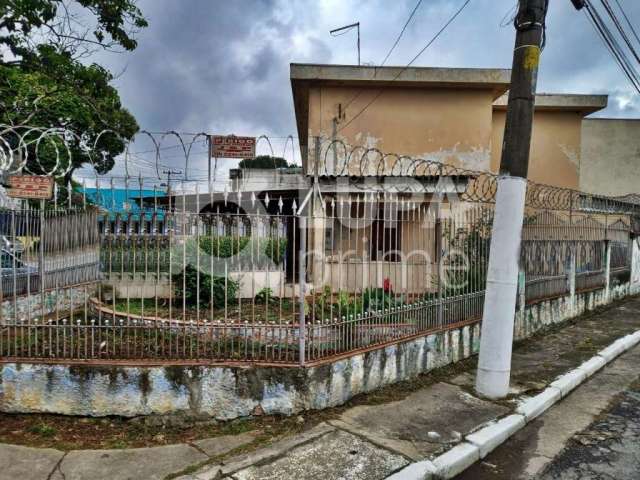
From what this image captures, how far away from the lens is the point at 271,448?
370cm

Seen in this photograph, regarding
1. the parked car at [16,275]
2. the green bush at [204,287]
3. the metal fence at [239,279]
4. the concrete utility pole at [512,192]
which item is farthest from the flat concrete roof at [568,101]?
the parked car at [16,275]

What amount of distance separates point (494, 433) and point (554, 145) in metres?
13.3

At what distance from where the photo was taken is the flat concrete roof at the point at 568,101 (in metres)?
14.0

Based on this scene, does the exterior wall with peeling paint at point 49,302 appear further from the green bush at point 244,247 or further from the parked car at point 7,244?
the green bush at point 244,247

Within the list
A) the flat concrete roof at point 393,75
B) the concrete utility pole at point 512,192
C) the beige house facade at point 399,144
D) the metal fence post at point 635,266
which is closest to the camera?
the concrete utility pole at point 512,192

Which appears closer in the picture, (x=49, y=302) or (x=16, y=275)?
(x=16, y=275)

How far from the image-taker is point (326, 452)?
3658 millimetres

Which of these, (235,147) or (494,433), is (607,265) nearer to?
(494,433)

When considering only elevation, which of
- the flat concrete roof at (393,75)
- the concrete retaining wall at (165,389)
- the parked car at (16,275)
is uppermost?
the flat concrete roof at (393,75)

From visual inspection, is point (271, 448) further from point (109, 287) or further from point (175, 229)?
point (109, 287)

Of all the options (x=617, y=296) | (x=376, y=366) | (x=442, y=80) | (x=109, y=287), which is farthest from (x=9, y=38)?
(x=617, y=296)

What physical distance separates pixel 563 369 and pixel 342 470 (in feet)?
13.6

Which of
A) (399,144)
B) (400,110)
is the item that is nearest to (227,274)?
(399,144)

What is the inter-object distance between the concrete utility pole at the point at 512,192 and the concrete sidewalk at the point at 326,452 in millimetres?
712
